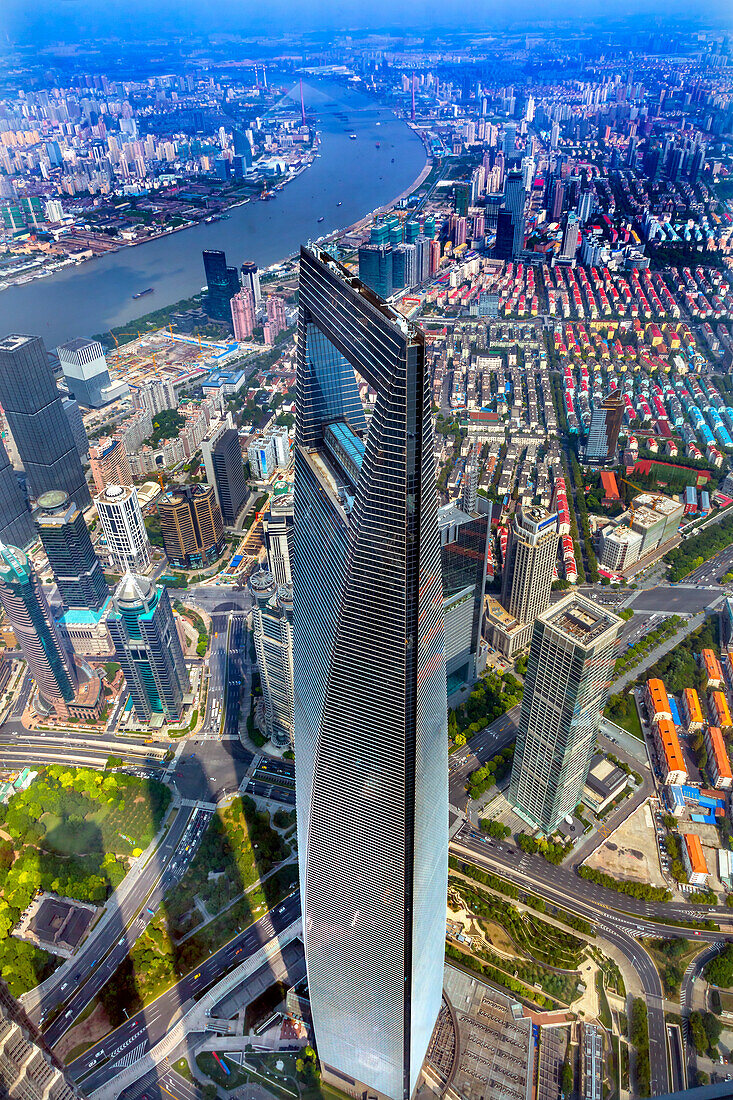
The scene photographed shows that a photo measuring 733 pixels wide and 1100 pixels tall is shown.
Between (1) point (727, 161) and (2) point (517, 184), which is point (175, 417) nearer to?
(2) point (517, 184)

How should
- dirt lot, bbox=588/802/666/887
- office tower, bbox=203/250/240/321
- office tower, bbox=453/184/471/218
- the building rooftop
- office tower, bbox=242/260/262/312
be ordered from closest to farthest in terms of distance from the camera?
the building rooftop → dirt lot, bbox=588/802/666/887 → office tower, bbox=203/250/240/321 → office tower, bbox=242/260/262/312 → office tower, bbox=453/184/471/218

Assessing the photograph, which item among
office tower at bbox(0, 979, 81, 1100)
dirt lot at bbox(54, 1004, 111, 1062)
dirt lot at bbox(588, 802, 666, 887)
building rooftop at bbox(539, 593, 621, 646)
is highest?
office tower at bbox(0, 979, 81, 1100)

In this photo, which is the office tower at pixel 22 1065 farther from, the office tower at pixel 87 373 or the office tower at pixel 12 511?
the office tower at pixel 87 373

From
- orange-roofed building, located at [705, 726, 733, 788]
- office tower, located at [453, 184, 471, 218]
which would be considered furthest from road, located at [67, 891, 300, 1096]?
office tower, located at [453, 184, 471, 218]

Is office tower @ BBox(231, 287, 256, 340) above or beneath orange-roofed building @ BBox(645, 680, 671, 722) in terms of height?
above

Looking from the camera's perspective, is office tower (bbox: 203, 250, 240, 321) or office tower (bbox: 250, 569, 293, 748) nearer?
office tower (bbox: 250, 569, 293, 748)

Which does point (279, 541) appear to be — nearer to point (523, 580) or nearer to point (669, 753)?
point (523, 580)

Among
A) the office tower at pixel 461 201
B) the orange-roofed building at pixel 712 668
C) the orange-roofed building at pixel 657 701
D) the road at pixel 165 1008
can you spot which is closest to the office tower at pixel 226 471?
the road at pixel 165 1008

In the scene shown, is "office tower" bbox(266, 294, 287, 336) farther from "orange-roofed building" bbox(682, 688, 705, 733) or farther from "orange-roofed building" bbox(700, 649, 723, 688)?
"orange-roofed building" bbox(682, 688, 705, 733)
